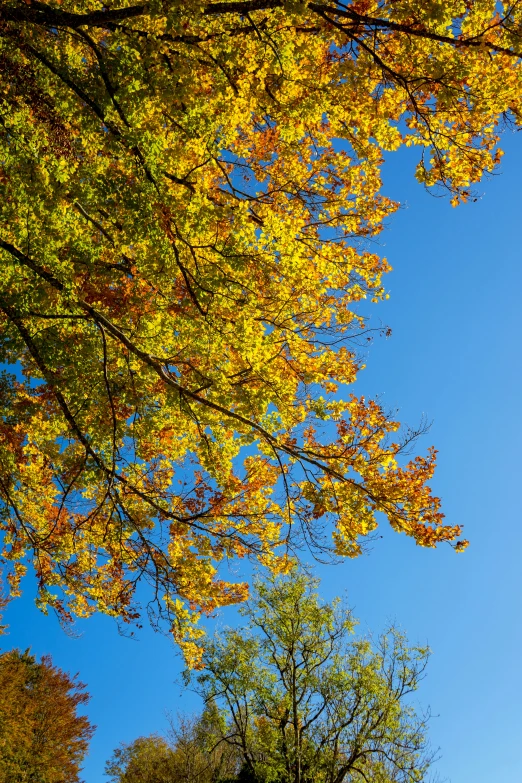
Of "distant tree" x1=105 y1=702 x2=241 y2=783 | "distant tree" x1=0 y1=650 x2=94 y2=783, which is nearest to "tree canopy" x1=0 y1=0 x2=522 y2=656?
"distant tree" x1=105 y1=702 x2=241 y2=783

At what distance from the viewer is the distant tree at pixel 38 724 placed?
77.4ft

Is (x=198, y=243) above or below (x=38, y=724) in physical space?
above

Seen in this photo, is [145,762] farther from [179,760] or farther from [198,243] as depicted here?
[198,243]

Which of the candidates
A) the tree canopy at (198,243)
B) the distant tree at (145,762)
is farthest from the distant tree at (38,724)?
the tree canopy at (198,243)

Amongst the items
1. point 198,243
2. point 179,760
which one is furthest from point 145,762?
point 198,243

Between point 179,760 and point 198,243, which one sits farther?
point 179,760

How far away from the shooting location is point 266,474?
23.8 ft

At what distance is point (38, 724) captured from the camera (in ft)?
90.4

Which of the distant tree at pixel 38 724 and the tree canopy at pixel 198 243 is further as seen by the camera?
the distant tree at pixel 38 724

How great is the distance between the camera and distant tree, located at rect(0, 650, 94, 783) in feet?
77.4

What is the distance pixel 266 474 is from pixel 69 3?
17.5 ft

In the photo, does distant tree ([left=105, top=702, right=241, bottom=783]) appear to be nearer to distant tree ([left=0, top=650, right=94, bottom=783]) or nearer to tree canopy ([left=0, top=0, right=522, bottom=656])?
distant tree ([left=0, top=650, right=94, bottom=783])

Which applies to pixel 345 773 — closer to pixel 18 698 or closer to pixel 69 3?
pixel 69 3

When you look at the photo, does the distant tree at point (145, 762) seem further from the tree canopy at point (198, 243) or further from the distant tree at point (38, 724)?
the tree canopy at point (198, 243)
